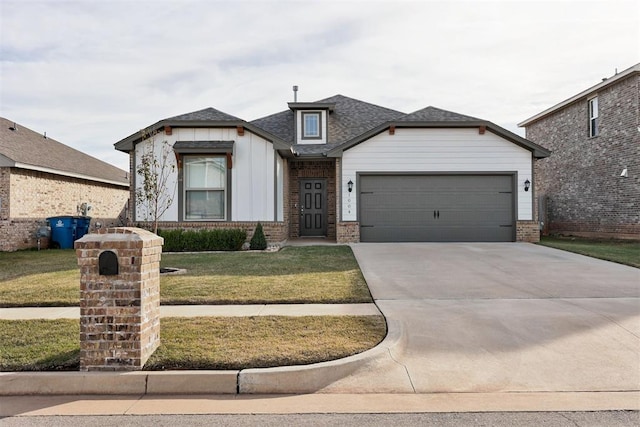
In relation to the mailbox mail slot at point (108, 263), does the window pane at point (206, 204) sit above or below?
above

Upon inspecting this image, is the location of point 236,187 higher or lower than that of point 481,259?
higher

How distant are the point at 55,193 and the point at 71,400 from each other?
15018mm

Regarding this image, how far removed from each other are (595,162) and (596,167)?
219mm

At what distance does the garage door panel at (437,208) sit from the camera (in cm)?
1514

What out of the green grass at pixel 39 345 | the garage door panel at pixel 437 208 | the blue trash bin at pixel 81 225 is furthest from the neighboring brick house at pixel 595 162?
the blue trash bin at pixel 81 225

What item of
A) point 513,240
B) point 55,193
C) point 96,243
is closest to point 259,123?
point 55,193

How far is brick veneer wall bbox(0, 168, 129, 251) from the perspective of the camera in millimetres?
14273

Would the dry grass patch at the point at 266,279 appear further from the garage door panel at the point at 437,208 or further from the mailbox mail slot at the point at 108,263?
the garage door panel at the point at 437,208

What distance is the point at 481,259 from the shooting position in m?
10.9

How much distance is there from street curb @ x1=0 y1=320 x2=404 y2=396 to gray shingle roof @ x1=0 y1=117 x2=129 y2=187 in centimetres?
1279

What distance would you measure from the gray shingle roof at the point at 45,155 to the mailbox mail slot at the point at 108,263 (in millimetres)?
12674

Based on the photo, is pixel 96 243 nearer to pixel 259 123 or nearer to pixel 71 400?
pixel 71 400

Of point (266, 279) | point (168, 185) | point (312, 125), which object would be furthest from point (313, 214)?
point (266, 279)

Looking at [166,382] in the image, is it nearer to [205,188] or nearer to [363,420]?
[363,420]
